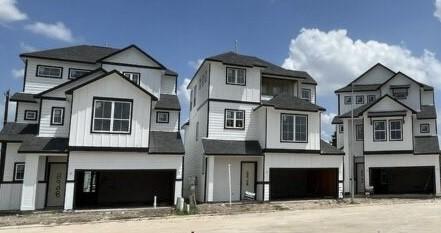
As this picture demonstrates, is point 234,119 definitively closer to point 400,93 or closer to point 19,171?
point 19,171

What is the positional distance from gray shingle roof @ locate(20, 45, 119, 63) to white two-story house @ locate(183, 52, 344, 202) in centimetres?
764

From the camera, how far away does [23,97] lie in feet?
77.9

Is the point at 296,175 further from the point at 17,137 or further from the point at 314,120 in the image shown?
the point at 17,137

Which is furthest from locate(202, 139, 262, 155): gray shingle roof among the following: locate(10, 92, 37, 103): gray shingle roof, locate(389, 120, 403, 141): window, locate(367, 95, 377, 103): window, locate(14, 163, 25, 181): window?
locate(367, 95, 377, 103): window

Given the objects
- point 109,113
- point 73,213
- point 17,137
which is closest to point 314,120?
point 109,113

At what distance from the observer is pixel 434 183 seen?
29.5 metres

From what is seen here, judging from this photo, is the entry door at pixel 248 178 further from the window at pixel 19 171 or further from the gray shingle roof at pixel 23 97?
the gray shingle roof at pixel 23 97

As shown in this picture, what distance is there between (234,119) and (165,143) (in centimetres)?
560

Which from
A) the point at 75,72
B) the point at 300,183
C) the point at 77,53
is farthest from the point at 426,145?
the point at 77,53

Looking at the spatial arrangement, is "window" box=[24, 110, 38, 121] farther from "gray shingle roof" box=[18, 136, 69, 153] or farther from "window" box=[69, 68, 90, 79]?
"window" box=[69, 68, 90, 79]

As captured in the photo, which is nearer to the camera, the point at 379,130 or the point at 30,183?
the point at 30,183

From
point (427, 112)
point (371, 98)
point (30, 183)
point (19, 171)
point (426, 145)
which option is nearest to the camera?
point (30, 183)

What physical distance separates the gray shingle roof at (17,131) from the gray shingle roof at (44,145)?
88 cm

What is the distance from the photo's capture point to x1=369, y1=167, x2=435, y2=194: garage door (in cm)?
3181
